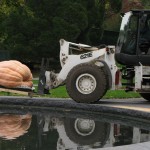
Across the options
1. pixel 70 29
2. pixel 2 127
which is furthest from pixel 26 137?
pixel 70 29

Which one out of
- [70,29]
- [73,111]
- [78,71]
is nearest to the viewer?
[73,111]

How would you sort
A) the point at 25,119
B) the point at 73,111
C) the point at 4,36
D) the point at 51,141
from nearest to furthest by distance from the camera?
the point at 51,141 → the point at 25,119 → the point at 73,111 → the point at 4,36

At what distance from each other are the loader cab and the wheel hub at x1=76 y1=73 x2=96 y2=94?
96 cm

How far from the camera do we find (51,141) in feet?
27.4

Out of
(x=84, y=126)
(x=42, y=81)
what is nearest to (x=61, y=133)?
(x=84, y=126)

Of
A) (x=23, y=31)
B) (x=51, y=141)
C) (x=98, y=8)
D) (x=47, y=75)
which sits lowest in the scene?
(x=51, y=141)

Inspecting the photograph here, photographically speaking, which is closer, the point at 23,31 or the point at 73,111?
the point at 73,111

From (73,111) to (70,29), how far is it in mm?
15206

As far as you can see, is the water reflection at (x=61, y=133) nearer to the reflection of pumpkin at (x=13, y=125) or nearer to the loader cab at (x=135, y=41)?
the reflection of pumpkin at (x=13, y=125)

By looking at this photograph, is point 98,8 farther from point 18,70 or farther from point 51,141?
point 51,141

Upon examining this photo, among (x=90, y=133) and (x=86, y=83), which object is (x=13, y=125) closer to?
(x=90, y=133)

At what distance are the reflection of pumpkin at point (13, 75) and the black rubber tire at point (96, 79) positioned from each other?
116 centimetres

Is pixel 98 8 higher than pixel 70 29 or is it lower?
higher

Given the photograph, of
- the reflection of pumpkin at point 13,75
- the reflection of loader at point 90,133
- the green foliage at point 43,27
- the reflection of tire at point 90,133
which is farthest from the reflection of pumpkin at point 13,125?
the green foliage at point 43,27
